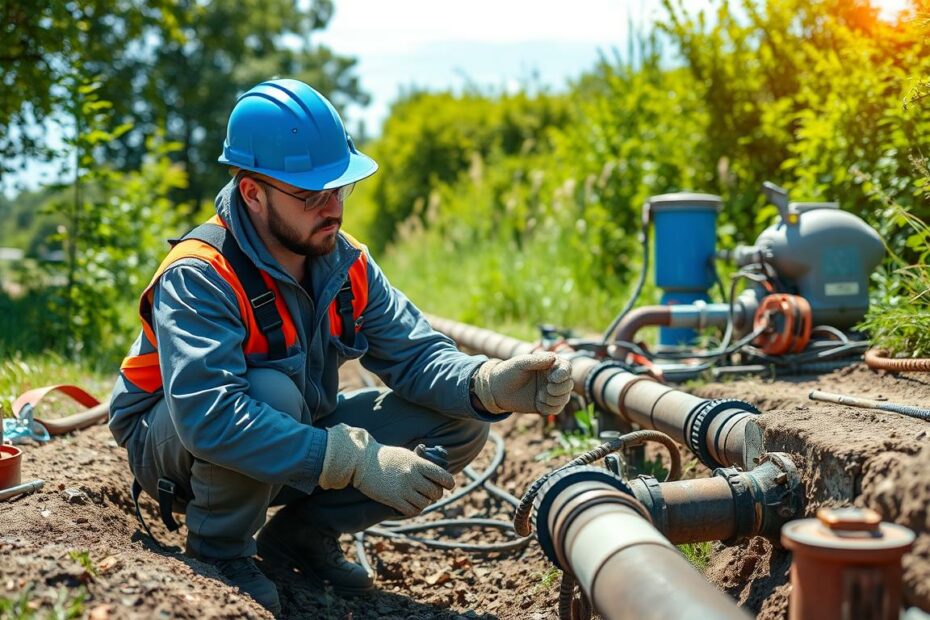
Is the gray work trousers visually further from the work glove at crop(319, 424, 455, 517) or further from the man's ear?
the man's ear

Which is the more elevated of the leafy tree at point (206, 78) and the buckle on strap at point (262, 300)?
the leafy tree at point (206, 78)

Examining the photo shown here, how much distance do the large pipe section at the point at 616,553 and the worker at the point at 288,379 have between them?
0.54m

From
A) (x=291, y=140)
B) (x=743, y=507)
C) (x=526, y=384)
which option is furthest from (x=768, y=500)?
(x=291, y=140)

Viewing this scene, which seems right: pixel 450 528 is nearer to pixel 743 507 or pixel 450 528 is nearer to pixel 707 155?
pixel 743 507

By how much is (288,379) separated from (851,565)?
5.66 ft

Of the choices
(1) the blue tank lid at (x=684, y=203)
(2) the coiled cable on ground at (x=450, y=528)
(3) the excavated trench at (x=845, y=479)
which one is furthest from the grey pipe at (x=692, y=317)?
(3) the excavated trench at (x=845, y=479)

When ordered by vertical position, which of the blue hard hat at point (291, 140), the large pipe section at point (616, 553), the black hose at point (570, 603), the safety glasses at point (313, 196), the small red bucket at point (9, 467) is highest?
the blue hard hat at point (291, 140)

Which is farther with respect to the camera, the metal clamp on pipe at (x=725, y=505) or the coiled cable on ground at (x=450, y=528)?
the coiled cable on ground at (x=450, y=528)

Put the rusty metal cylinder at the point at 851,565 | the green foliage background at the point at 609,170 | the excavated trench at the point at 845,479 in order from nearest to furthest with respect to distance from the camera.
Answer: the rusty metal cylinder at the point at 851,565
the excavated trench at the point at 845,479
the green foliage background at the point at 609,170

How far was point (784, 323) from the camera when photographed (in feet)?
13.9

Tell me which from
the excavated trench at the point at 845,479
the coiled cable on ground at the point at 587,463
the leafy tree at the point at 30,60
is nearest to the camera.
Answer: the excavated trench at the point at 845,479

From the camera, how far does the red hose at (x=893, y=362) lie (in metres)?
3.37

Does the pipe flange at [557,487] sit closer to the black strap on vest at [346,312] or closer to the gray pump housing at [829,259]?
the black strap on vest at [346,312]

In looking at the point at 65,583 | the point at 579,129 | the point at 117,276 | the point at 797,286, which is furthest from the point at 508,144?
the point at 65,583
